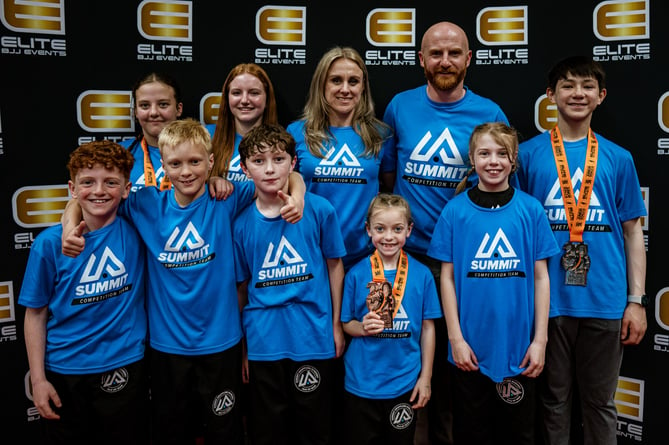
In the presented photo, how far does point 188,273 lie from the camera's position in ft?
8.40

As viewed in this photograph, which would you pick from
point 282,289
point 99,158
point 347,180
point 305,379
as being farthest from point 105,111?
point 305,379

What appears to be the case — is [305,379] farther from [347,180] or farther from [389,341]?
[347,180]

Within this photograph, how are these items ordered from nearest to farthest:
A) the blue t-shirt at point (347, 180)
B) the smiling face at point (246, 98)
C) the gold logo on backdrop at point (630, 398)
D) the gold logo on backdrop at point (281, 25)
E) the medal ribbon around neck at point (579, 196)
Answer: the medal ribbon around neck at point (579, 196)
the blue t-shirt at point (347, 180)
the smiling face at point (246, 98)
the gold logo on backdrop at point (630, 398)
the gold logo on backdrop at point (281, 25)

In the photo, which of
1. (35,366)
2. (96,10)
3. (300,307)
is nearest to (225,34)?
(96,10)

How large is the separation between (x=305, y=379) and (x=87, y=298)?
1217 millimetres

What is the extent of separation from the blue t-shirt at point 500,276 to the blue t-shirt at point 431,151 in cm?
42

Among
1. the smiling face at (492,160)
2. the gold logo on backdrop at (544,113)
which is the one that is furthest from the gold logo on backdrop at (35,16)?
the gold logo on backdrop at (544,113)

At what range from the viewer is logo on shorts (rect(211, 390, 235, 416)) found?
263cm

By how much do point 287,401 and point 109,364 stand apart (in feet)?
3.15

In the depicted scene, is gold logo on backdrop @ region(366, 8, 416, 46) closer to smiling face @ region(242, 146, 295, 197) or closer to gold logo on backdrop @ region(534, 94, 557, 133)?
gold logo on backdrop @ region(534, 94, 557, 133)

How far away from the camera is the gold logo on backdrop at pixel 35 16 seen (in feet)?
11.0

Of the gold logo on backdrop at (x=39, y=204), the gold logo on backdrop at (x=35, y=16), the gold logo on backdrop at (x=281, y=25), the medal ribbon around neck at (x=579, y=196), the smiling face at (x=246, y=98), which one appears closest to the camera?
the medal ribbon around neck at (x=579, y=196)

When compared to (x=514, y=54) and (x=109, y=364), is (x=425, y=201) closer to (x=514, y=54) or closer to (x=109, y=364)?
(x=514, y=54)

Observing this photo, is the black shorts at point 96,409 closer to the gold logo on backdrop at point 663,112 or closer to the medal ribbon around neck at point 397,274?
the medal ribbon around neck at point 397,274
